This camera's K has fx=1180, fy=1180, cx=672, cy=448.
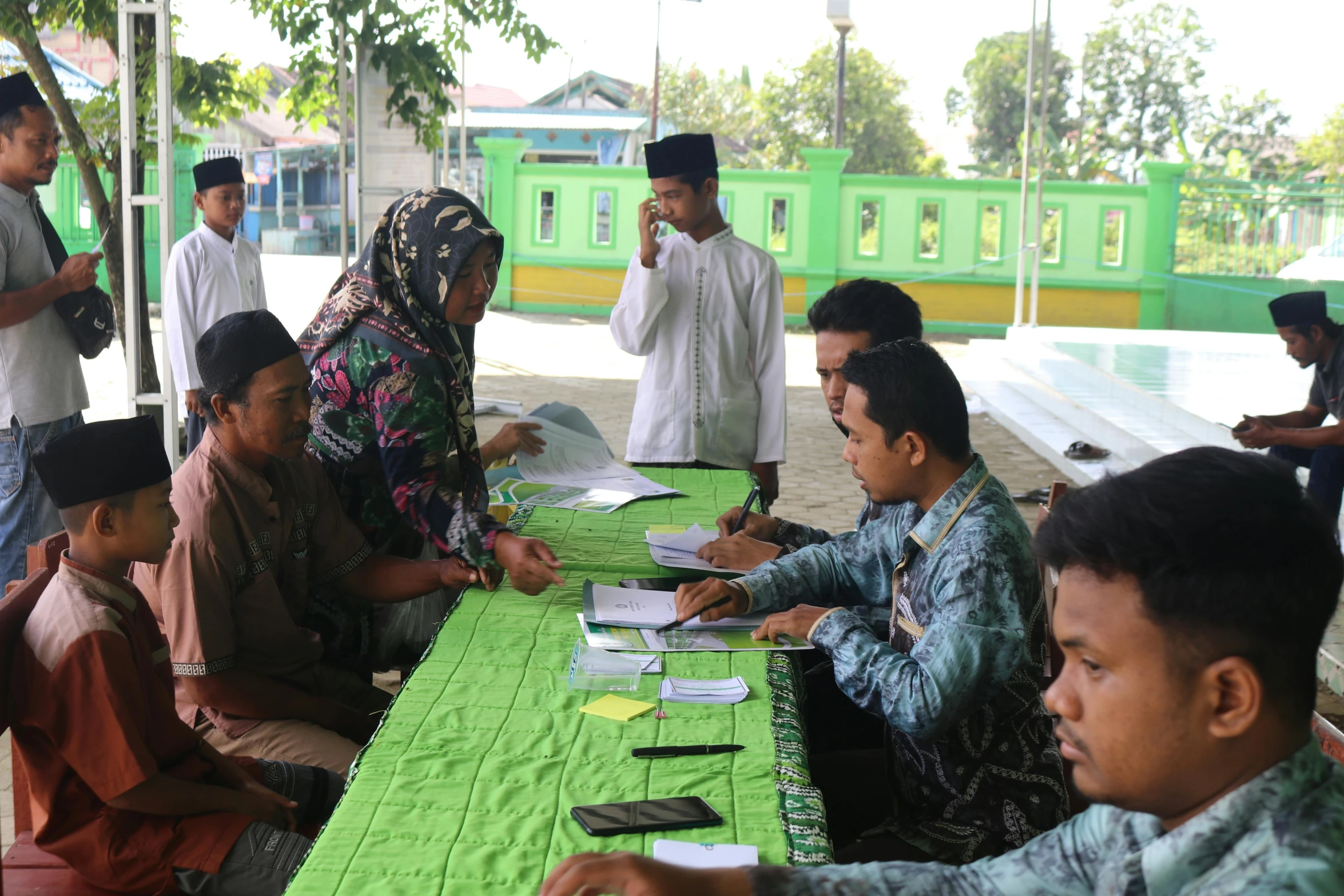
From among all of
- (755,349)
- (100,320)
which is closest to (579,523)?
(755,349)

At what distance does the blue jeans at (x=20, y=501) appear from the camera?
3670mm

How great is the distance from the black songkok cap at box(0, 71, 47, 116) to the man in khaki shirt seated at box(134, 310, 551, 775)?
5.90 feet

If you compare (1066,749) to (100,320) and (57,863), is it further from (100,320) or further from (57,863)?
(100,320)

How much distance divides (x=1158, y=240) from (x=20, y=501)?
15.6 meters

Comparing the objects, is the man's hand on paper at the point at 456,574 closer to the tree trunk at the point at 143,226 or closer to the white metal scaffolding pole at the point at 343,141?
the tree trunk at the point at 143,226

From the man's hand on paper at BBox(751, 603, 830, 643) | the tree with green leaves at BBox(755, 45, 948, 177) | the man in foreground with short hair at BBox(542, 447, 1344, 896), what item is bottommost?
the man's hand on paper at BBox(751, 603, 830, 643)

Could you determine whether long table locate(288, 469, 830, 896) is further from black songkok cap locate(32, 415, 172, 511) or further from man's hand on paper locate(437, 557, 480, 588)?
black songkok cap locate(32, 415, 172, 511)

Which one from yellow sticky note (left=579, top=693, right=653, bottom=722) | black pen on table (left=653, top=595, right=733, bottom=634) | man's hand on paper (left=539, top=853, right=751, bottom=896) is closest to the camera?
man's hand on paper (left=539, top=853, right=751, bottom=896)

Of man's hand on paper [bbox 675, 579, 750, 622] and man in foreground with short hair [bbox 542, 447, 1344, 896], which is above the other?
man in foreground with short hair [bbox 542, 447, 1344, 896]

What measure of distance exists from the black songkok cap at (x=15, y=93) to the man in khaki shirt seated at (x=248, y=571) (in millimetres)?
1799

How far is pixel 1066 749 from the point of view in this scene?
1.13m

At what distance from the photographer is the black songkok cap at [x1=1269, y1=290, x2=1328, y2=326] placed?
5098 mm

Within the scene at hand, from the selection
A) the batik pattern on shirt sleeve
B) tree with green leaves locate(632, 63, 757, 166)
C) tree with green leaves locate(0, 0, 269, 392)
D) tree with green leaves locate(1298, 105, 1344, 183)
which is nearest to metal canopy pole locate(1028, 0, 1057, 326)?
tree with green leaves locate(1298, 105, 1344, 183)

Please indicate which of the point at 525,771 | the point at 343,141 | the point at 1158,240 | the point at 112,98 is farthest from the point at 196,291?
the point at 1158,240
